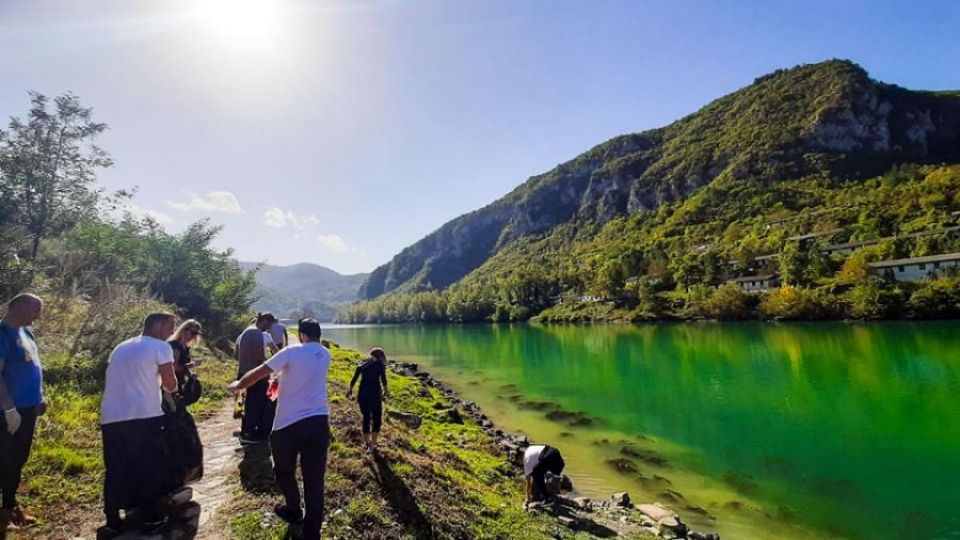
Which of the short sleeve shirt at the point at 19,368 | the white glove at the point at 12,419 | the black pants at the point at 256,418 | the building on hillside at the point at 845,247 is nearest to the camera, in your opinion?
the white glove at the point at 12,419

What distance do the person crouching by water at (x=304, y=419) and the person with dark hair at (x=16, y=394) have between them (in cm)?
316

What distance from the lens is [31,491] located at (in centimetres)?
768

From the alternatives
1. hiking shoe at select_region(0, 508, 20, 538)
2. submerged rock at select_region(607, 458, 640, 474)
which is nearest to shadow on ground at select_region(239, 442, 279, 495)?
hiking shoe at select_region(0, 508, 20, 538)

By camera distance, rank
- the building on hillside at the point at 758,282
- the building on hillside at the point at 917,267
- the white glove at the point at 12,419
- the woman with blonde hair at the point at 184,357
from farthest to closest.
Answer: the building on hillside at the point at 758,282 < the building on hillside at the point at 917,267 < the woman with blonde hair at the point at 184,357 < the white glove at the point at 12,419

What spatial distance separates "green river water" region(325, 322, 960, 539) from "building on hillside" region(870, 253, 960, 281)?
26690 mm

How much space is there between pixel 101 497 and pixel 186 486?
160 cm

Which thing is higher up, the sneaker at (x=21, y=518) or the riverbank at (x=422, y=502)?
the sneaker at (x=21, y=518)

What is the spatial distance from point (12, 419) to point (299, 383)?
382 cm

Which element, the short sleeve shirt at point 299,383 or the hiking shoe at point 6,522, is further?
the hiking shoe at point 6,522

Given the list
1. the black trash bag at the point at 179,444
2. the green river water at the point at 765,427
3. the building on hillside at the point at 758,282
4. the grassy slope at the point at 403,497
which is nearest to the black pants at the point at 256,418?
the grassy slope at the point at 403,497

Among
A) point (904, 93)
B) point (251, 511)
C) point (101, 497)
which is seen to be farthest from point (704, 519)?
point (904, 93)

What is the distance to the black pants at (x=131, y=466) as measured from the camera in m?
6.12

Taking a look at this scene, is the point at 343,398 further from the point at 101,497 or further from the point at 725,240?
the point at 725,240

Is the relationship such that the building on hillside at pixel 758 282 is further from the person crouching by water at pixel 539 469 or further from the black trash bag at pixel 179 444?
the black trash bag at pixel 179 444
